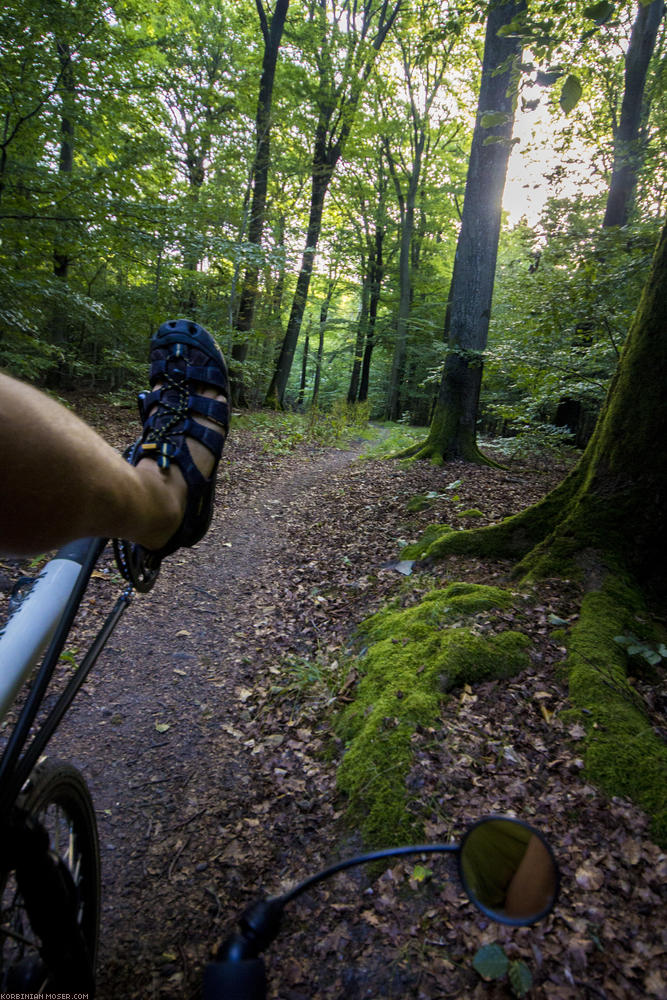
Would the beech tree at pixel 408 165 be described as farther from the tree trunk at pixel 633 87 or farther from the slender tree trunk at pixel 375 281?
the tree trunk at pixel 633 87

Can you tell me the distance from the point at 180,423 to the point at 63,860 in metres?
1.42

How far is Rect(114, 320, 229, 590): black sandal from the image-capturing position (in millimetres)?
1734

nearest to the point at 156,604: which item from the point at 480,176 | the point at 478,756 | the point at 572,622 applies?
the point at 478,756

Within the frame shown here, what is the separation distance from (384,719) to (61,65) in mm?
7833

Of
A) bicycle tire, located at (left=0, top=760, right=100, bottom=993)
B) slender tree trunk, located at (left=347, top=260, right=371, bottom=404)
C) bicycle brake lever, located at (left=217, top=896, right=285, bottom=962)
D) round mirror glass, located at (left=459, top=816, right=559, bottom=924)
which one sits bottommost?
bicycle brake lever, located at (left=217, top=896, right=285, bottom=962)

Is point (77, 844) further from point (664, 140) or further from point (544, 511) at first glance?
point (664, 140)

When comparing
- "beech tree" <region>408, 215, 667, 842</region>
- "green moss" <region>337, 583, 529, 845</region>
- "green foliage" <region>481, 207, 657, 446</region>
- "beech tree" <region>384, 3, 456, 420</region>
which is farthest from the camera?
"beech tree" <region>384, 3, 456, 420</region>

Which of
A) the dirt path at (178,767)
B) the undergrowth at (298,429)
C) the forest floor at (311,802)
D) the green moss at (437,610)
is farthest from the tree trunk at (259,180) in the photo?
the green moss at (437,610)

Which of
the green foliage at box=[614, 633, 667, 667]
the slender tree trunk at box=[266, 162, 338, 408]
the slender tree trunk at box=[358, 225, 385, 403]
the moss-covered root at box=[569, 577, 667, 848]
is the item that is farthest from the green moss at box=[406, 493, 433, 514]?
the slender tree trunk at box=[358, 225, 385, 403]

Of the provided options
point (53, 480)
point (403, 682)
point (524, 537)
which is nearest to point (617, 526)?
point (524, 537)

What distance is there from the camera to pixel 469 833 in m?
1.08

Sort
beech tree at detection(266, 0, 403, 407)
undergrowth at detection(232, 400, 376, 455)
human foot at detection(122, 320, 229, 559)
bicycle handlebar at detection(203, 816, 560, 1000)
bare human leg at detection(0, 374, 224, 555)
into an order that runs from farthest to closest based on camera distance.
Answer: beech tree at detection(266, 0, 403, 407) → undergrowth at detection(232, 400, 376, 455) → human foot at detection(122, 320, 229, 559) → bicycle handlebar at detection(203, 816, 560, 1000) → bare human leg at detection(0, 374, 224, 555)

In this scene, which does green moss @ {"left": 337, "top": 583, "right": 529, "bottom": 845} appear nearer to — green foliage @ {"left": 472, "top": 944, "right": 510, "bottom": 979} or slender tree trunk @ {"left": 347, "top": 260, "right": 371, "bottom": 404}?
green foliage @ {"left": 472, "top": 944, "right": 510, "bottom": 979}

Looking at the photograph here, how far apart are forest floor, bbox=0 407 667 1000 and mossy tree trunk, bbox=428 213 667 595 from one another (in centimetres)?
32
